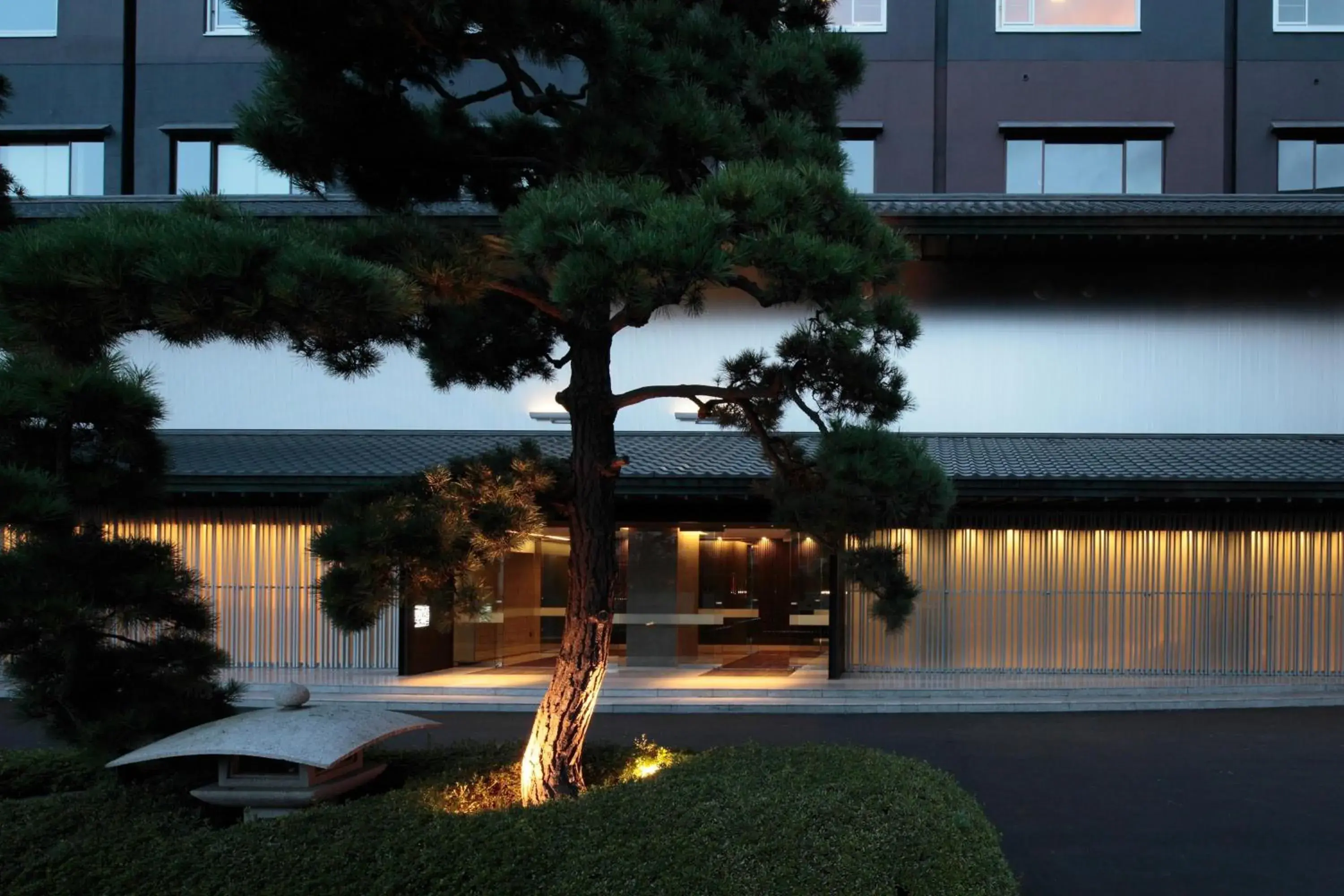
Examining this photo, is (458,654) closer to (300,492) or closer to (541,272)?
(300,492)

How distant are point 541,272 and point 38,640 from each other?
411 centimetres

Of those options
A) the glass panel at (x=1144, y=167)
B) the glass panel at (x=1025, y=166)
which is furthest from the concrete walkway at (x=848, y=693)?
the glass panel at (x=1025, y=166)

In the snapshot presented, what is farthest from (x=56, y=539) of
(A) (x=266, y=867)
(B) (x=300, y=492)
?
(B) (x=300, y=492)

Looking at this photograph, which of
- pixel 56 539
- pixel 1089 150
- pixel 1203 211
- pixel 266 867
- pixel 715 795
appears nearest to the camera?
pixel 266 867

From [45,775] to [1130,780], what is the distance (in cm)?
815

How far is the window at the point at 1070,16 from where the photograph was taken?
19047 mm

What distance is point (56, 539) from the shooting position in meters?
6.57

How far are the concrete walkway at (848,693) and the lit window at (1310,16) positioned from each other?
35.7 feet

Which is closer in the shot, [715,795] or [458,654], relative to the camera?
[715,795]

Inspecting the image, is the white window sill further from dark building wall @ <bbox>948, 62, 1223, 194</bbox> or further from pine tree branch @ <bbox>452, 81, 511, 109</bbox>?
pine tree branch @ <bbox>452, 81, 511, 109</bbox>

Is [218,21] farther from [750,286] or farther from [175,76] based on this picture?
[750,286]

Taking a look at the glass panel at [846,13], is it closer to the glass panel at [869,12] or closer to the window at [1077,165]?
the glass panel at [869,12]

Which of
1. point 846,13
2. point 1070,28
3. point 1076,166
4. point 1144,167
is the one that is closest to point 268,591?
point 846,13

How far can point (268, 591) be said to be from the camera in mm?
16219
